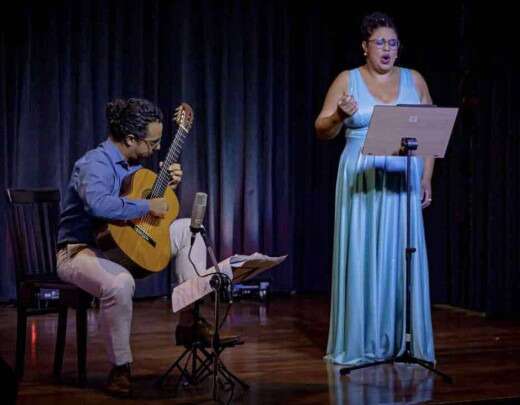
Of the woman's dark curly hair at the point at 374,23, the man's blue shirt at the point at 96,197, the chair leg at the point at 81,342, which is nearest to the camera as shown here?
the man's blue shirt at the point at 96,197

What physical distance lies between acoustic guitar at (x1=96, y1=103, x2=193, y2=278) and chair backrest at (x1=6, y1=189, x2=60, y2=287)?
682 millimetres

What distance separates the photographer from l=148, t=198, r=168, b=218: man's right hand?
3955 mm

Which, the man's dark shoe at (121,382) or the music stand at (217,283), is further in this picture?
the man's dark shoe at (121,382)

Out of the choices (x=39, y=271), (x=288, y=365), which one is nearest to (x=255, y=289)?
(x=288, y=365)

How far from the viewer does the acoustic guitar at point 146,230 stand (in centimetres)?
394

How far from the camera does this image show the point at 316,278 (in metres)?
7.87

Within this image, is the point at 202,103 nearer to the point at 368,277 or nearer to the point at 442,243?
the point at 442,243

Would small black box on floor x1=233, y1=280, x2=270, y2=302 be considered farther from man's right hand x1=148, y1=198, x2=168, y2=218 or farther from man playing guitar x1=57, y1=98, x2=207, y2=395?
man's right hand x1=148, y1=198, x2=168, y2=218

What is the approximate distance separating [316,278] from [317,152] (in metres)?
1.15

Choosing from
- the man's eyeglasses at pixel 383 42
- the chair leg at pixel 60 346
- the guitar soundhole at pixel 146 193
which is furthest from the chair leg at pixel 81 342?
the man's eyeglasses at pixel 383 42

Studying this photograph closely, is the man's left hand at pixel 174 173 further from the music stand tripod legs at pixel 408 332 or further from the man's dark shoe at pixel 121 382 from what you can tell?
the music stand tripod legs at pixel 408 332

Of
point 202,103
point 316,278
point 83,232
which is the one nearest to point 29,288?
point 83,232

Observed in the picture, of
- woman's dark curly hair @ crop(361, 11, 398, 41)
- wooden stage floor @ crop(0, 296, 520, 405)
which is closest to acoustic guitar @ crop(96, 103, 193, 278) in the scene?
wooden stage floor @ crop(0, 296, 520, 405)

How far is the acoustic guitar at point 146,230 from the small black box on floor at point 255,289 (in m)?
3.11
